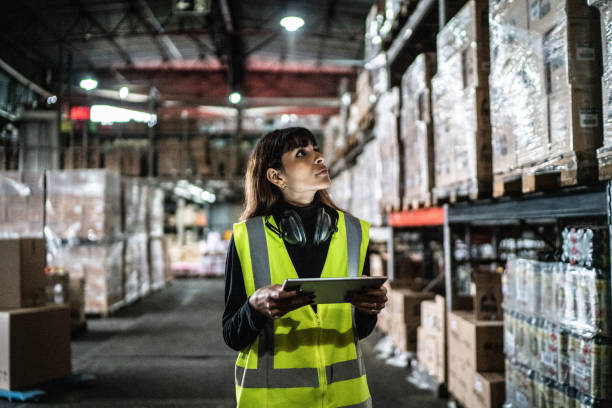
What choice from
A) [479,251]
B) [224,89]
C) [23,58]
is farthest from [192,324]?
[224,89]

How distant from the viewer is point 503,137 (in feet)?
9.53

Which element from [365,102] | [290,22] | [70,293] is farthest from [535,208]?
[70,293]

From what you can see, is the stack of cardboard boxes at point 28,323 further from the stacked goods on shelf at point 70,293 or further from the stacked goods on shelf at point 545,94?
the stacked goods on shelf at point 545,94

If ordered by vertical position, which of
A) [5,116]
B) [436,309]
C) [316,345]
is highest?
[5,116]

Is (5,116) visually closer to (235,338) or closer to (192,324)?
(192,324)

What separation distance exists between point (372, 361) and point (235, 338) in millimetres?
4307

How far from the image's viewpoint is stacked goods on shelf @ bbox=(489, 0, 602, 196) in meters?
2.24

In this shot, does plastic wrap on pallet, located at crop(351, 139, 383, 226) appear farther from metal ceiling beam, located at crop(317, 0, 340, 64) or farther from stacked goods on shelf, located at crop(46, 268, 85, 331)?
Answer: metal ceiling beam, located at crop(317, 0, 340, 64)

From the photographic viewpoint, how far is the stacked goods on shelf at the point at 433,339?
4328 mm

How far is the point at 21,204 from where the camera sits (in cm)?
831

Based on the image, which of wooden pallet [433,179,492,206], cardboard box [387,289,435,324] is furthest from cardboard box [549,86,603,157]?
cardboard box [387,289,435,324]

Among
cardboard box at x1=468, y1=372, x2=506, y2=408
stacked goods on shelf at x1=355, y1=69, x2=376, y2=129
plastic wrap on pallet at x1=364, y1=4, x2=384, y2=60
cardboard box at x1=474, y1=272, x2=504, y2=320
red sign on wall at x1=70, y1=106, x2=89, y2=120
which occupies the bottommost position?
→ cardboard box at x1=468, y1=372, x2=506, y2=408

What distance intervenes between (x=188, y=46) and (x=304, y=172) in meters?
17.6

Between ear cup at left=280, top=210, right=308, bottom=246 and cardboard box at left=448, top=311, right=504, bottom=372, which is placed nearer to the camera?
ear cup at left=280, top=210, right=308, bottom=246
